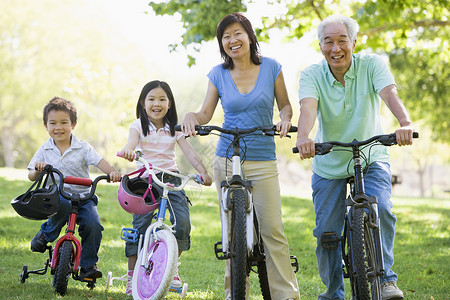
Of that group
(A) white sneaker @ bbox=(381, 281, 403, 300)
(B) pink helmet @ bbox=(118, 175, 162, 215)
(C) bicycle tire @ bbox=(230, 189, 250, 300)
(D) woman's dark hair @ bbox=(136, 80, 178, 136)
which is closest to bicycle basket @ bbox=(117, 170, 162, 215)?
(B) pink helmet @ bbox=(118, 175, 162, 215)

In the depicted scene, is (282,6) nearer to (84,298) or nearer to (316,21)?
(316,21)

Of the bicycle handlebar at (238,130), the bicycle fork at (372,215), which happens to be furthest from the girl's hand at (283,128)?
the bicycle fork at (372,215)

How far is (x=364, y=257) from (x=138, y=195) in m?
1.98

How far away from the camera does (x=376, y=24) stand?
508 inches

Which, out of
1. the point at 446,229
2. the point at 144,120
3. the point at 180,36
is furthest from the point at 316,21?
the point at 144,120

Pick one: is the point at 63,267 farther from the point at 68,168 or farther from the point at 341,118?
the point at 341,118

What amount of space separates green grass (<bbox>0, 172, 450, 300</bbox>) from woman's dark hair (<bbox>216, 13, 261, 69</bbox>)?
216 cm

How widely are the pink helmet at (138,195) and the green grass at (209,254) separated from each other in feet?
2.94

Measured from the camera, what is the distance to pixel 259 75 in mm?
4629

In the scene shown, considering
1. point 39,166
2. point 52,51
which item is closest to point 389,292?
point 39,166

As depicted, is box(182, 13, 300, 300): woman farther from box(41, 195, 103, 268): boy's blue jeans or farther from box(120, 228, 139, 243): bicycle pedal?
box(41, 195, 103, 268): boy's blue jeans

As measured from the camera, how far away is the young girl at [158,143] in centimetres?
514

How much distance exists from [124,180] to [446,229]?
25.7 feet

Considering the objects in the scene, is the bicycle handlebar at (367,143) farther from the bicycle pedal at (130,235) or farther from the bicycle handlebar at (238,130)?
the bicycle pedal at (130,235)
